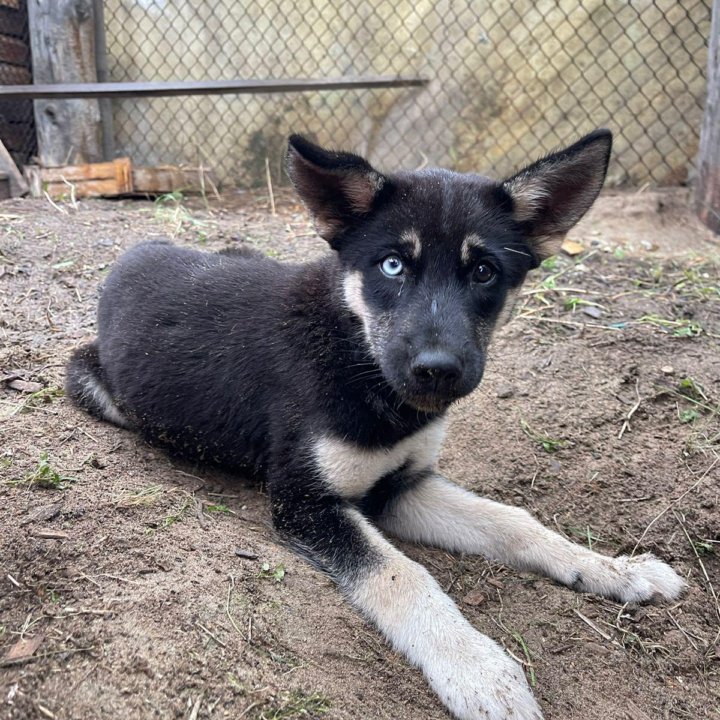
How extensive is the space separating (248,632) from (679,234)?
23.2 feet

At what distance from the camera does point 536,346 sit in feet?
18.2

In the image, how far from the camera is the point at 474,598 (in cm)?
358

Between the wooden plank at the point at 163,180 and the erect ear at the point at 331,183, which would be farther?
the wooden plank at the point at 163,180

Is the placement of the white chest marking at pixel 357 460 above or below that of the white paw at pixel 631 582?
above

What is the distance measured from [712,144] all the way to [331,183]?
6.18 m

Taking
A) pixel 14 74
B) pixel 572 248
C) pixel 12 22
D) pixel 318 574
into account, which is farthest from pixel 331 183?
pixel 12 22

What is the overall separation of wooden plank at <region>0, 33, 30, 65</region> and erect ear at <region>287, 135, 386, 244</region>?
7.90 metres

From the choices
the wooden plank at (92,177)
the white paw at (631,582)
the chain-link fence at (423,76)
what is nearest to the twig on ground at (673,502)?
the white paw at (631,582)

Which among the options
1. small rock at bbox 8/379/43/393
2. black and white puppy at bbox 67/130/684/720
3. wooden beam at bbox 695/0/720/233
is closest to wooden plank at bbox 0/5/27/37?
small rock at bbox 8/379/43/393

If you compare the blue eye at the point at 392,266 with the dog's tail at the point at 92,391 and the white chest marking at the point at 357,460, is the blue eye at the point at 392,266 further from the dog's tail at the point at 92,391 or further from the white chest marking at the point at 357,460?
the dog's tail at the point at 92,391

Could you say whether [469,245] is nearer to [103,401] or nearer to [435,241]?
[435,241]

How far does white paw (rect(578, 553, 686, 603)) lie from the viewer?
359 centimetres

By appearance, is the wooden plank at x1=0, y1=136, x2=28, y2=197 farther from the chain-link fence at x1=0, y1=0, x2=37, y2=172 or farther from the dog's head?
the dog's head

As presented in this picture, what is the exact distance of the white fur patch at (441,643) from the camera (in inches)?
111
